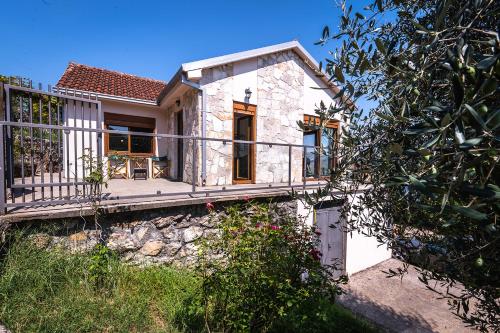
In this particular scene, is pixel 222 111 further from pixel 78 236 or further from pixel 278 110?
pixel 78 236

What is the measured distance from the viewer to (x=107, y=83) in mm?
9156

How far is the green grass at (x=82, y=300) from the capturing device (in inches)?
99.2

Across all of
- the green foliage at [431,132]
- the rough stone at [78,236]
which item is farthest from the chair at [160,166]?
the green foliage at [431,132]

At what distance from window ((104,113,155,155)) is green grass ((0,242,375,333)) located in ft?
20.8

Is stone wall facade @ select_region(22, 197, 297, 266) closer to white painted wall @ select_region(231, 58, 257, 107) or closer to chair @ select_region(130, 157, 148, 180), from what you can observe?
white painted wall @ select_region(231, 58, 257, 107)

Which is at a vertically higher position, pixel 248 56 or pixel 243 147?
pixel 248 56

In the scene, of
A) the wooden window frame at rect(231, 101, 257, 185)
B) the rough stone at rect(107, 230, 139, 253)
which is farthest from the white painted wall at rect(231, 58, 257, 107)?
the rough stone at rect(107, 230, 139, 253)

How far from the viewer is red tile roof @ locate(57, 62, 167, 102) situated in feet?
27.1

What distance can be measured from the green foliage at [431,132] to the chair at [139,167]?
24.6ft

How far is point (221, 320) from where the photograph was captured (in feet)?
9.11

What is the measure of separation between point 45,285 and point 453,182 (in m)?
3.89

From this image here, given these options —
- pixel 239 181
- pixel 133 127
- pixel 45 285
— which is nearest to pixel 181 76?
pixel 239 181

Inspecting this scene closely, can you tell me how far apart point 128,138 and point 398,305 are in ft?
33.0

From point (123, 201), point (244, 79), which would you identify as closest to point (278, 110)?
point (244, 79)
